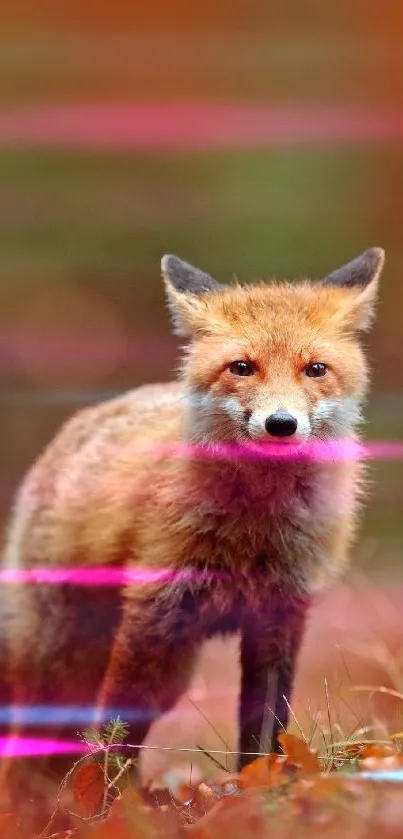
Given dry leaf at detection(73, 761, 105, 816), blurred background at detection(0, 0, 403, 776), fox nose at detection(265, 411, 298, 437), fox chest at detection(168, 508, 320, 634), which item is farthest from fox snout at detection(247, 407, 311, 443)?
dry leaf at detection(73, 761, 105, 816)

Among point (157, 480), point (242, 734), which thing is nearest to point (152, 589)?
point (157, 480)

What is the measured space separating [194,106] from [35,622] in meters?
1.18

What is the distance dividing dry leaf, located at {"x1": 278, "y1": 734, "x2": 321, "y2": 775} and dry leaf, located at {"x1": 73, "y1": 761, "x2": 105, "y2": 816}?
1.17 ft

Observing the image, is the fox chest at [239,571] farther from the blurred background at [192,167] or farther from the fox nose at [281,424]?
the fox nose at [281,424]

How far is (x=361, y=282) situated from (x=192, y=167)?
1.41 ft

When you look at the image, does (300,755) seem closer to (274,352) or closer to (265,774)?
(265,774)

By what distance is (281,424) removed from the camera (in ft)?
4.94

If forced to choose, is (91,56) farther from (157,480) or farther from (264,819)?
(264,819)

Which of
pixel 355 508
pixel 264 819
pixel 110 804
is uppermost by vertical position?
pixel 355 508

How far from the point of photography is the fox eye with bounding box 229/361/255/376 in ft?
5.33

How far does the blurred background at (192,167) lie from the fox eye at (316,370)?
0.24 metres

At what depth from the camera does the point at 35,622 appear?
2064 millimetres

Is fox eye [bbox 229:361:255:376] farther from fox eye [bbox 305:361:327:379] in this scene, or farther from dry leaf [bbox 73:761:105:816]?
dry leaf [bbox 73:761:105:816]

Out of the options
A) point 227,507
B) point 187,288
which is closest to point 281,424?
point 227,507
